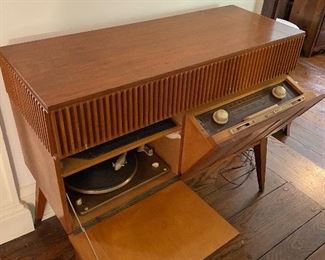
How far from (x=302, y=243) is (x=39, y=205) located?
109 cm

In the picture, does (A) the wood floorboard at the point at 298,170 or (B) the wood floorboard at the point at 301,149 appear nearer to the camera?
(A) the wood floorboard at the point at 298,170

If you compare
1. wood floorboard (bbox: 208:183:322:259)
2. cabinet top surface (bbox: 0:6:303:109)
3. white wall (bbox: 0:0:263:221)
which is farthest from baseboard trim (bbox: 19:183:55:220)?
wood floorboard (bbox: 208:183:322:259)

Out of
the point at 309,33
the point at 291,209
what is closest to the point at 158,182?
the point at 291,209

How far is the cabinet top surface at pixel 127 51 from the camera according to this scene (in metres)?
0.78

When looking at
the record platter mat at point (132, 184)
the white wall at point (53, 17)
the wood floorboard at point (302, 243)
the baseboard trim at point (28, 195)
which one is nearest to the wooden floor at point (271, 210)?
the wood floorboard at point (302, 243)

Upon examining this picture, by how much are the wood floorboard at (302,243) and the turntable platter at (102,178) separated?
67 cm

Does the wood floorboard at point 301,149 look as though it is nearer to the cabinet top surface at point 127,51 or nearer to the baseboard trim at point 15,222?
the cabinet top surface at point 127,51

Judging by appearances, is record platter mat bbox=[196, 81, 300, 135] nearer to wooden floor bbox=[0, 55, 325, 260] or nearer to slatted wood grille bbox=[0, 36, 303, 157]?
slatted wood grille bbox=[0, 36, 303, 157]

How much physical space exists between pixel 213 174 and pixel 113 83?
106 cm

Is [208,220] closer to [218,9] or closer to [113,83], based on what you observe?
[113,83]

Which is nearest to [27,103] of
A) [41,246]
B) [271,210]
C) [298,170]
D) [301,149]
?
[41,246]

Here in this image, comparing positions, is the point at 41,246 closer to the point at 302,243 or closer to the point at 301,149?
the point at 302,243

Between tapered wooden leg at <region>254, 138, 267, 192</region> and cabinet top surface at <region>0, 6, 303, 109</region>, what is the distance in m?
0.53

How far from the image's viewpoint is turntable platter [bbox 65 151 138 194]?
3.50 ft
